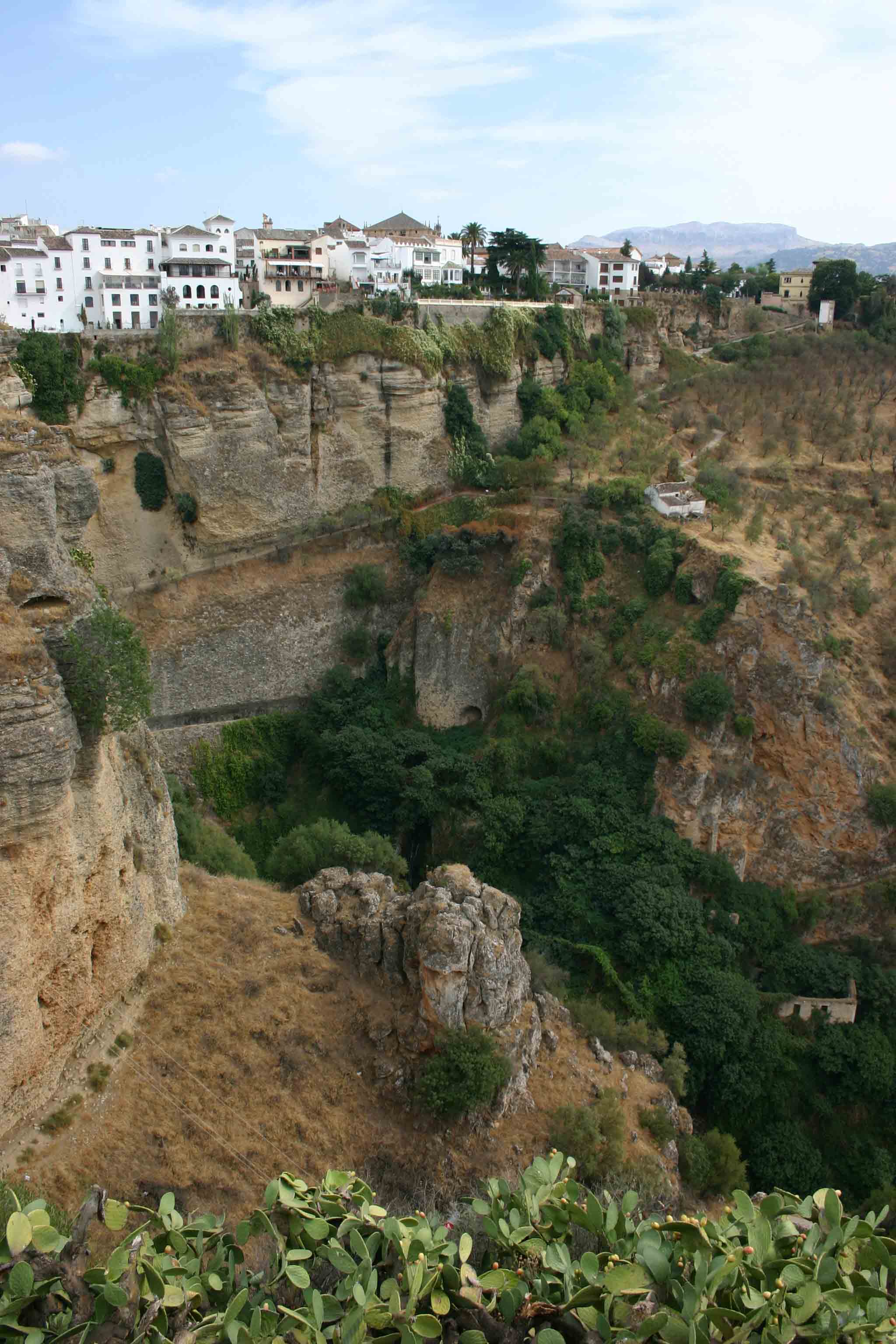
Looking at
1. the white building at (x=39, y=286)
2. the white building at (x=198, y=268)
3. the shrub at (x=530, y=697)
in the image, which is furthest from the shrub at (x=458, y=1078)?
the white building at (x=198, y=268)

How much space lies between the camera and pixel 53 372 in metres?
28.0

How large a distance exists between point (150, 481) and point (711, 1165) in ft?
76.2

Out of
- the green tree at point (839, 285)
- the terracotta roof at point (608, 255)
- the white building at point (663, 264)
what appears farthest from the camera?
the white building at point (663, 264)

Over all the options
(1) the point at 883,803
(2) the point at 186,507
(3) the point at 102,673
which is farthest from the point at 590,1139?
(2) the point at 186,507

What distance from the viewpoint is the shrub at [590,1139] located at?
15.6m

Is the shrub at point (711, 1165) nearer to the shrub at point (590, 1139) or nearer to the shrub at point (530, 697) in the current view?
the shrub at point (590, 1139)

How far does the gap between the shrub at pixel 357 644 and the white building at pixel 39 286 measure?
42.0 ft

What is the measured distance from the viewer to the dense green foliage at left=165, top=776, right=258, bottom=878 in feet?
71.1

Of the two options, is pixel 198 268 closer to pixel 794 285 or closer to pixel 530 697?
pixel 530 697

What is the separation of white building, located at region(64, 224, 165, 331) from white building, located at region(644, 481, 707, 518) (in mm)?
17597

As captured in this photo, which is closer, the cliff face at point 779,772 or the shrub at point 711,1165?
the shrub at point 711,1165

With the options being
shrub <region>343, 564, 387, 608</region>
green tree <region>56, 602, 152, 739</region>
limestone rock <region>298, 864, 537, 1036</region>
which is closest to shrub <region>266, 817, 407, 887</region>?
limestone rock <region>298, 864, 537, 1036</region>

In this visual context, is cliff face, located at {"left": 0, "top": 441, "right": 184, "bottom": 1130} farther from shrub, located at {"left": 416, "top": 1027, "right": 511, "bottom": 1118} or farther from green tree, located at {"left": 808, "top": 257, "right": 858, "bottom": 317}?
Result: green tree, located at {"left": 808, "top": 257, "right": 858, "bottom": 317}

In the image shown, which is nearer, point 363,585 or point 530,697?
point 530,697
